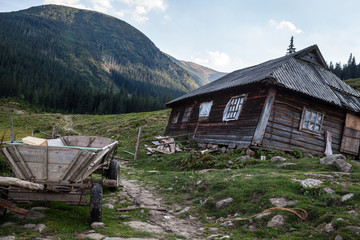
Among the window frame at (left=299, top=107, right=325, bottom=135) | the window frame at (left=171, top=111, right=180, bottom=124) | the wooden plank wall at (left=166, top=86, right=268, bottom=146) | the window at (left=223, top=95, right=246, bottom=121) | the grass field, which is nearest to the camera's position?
the grass field

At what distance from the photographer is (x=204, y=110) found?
18016 mm

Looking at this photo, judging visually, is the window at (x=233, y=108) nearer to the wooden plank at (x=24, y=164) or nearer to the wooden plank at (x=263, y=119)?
the wooden plank at (x=263, y=119)

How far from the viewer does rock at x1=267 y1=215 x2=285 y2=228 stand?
186 inches

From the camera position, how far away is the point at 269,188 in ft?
20.4

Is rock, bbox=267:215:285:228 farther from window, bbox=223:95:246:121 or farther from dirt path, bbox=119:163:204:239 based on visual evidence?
window, bbox=223:95:246:121

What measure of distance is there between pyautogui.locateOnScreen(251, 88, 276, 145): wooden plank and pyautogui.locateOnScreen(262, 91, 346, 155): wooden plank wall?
0.25 m

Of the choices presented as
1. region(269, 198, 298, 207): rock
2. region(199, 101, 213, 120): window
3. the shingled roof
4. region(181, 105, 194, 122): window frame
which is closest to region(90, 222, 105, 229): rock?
region(269, 198, 298, 207): rock

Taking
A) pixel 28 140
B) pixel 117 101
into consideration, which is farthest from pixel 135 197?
pixel 117 101

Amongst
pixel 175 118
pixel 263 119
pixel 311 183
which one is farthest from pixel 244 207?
pixel 175 118

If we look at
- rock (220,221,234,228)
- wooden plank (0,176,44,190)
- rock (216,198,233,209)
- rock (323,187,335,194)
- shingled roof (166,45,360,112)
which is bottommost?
rock (220,221,234,228)

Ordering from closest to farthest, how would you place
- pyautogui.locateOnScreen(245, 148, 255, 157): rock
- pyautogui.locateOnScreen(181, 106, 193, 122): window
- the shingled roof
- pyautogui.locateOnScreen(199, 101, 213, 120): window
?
pyautogui.locateOnScreen(245, 148, 255, 157): rock, the shingled roof, pyautogui.locateOnScreen(199, 101, 213, 120): window, pyautogui.locateOnScreen(181, 106, 193, 122): window

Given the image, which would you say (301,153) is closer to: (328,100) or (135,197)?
(328,100)

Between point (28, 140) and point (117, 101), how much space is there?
84112 mm

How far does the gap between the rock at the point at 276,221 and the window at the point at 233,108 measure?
31.4ft
